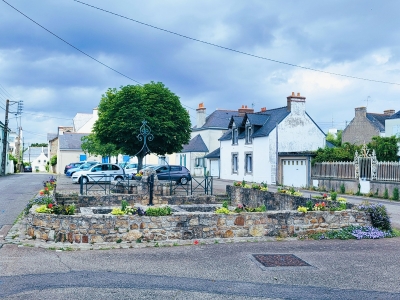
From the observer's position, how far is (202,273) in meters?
7.72

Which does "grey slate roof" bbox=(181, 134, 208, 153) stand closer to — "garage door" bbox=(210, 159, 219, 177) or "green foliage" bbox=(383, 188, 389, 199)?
"garage door" bbox=(210, 159, 219, 177)

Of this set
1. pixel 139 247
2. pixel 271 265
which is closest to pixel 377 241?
pixel 271 265

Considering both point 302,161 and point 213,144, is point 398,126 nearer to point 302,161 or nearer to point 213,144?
point 302,161

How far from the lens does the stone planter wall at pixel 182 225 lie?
10.3m

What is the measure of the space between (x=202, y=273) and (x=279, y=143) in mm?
29718

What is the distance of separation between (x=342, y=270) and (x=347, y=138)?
150ft

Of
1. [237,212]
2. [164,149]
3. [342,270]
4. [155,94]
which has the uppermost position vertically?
[155,94]

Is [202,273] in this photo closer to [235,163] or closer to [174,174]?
[174,174]

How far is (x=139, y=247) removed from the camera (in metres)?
9.91

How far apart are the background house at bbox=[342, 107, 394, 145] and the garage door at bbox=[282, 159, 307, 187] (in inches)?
629

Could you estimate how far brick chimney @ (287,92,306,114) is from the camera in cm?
3703

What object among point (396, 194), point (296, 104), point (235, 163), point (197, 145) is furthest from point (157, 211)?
point (197, 145)

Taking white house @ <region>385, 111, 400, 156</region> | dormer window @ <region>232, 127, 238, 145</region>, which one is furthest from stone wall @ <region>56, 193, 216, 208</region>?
white house @ <region>385, 111, 400, 156</region>

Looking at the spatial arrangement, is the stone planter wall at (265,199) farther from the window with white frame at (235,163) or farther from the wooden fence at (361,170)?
the window with white frame at (235,163)
